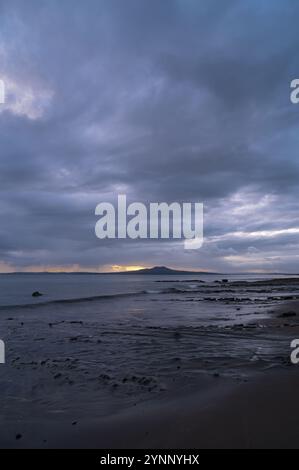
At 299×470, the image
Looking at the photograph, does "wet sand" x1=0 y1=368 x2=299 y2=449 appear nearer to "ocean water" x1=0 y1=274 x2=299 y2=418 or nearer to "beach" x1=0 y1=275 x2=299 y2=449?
"beach" x1=0 y1=275 x2=299 y2=449

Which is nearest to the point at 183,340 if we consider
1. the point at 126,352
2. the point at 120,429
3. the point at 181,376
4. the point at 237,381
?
the point at 126,352

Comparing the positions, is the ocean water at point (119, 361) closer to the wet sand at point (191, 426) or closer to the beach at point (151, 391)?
the beach at point (151, 391)

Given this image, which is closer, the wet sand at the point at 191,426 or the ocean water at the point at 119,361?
the wet sand at the point at 191,426

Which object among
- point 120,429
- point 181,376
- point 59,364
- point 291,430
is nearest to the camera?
point 291,430

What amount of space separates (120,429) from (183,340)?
342 inches

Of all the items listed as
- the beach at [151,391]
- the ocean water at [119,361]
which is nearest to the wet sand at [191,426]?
the beach at [151,391]

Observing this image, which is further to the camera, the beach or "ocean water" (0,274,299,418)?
"ocean water" (0,274,299,418)

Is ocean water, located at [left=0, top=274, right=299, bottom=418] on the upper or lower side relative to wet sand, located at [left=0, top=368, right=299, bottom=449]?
lower

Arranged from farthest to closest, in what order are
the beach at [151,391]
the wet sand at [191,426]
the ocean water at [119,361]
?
the ocean water at [119,361]
the beach at [151,391]
the wet sand at [191,426]

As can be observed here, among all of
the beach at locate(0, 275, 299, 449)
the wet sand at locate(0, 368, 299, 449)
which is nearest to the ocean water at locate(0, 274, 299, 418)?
the beach at locate(0, 275, 299, 449)

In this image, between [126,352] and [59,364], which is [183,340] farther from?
[59,364]

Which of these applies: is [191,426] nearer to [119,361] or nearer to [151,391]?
[151,391]
